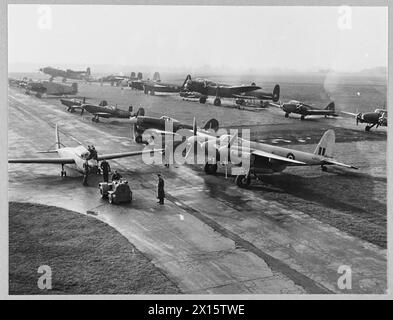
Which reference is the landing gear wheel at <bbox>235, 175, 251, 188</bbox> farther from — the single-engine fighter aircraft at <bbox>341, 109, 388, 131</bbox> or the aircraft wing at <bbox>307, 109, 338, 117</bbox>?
the single-engine fighter aircraft at <bbox>341, 109, 388, 131</bbox>

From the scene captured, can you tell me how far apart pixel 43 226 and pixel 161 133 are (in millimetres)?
8310

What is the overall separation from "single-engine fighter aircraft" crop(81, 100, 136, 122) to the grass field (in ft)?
37.4

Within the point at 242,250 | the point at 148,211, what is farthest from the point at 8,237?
the point at 242,250

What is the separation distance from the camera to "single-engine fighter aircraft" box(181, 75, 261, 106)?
2066 cm

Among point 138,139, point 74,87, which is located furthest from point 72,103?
point 138,139

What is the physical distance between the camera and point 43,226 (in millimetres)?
13070

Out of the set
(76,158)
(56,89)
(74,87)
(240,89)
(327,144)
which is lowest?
(76,158)

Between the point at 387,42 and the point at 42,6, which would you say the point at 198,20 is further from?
the point at 387,42

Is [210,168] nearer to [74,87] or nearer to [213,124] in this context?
[213,124]

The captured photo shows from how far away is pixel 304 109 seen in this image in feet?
76.7

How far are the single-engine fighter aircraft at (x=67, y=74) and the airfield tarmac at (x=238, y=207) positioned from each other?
156cm

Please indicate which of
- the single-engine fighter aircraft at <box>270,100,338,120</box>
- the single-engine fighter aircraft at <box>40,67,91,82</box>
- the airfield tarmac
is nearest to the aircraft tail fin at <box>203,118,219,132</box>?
the airfield tarmac

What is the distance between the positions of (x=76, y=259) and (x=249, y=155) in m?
8.33

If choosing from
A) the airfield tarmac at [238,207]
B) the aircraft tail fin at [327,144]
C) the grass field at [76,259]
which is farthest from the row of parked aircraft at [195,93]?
the grass field at [76,259]
